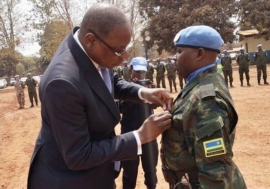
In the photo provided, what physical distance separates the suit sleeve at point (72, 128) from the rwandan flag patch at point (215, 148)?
0.42 meters

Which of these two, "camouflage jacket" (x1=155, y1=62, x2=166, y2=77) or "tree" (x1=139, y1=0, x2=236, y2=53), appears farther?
"tree" (x1=139, y1=0, x2=236, y2=53)

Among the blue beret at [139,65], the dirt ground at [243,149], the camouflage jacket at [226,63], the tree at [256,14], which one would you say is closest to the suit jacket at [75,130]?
the blue beret at [139,65]

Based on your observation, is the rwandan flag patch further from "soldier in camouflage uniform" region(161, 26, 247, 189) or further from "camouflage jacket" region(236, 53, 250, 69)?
"camouflage jacket" region(236, 53, 250, 69)

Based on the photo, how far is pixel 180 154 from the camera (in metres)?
1.78

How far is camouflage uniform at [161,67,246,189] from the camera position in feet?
5.02

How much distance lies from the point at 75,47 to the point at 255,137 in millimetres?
5971

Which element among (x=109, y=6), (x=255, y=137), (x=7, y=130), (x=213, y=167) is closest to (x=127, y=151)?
(x=213, y=167)

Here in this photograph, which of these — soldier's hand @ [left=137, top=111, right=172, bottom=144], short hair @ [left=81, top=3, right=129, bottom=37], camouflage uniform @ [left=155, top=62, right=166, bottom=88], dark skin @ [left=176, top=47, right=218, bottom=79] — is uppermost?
short hair @ [left=81, top=3, right=129, bottom=37]

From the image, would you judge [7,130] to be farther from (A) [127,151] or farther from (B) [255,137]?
(A) [127,151]

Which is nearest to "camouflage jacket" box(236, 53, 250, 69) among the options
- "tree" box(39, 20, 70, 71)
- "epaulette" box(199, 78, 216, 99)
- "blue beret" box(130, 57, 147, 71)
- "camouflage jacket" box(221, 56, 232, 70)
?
"camouflage jacket" box(221, 56, 232, 70)

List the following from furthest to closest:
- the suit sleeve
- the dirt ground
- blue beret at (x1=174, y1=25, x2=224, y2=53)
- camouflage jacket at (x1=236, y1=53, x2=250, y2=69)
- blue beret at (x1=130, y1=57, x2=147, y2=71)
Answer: camouflage jacket at (x1=236, y1=53, x2=250, y2=69)
the dirt ground
blue beret at (x1=130, y1=57, x2=147, y2=71)
blue beret at (x1=174, y1=25, x2=224, y2=53)
the suit sleeve

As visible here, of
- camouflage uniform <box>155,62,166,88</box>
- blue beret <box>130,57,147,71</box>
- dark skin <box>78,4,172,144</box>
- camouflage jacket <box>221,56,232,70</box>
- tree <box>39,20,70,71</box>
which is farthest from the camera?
tree <box>39,20,70,71</box>

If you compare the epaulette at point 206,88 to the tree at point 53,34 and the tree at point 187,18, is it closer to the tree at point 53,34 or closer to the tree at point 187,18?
the tree at point 187,18

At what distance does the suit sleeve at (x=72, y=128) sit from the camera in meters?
1.42
